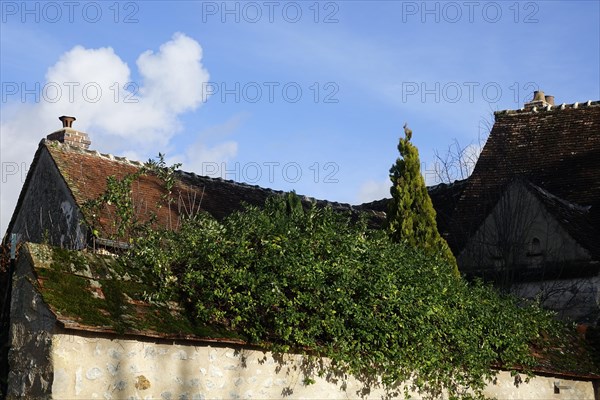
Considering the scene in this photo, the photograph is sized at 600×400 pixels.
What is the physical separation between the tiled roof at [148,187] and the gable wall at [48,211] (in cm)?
27

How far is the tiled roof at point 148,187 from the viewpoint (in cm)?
1781

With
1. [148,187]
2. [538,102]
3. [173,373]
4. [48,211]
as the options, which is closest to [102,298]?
[173,373]

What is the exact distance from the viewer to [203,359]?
7746mm

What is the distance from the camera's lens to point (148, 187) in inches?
742

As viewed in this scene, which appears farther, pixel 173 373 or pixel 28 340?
pixel 173 373

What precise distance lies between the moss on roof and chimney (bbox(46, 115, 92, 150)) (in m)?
13.5

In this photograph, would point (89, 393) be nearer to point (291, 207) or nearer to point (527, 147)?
point (291, 207)

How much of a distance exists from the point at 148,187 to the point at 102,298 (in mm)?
11549

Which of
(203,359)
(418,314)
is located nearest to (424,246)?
(418,314)

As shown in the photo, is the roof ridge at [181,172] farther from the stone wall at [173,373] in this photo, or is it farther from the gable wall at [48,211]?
the stone wall at [173,373]

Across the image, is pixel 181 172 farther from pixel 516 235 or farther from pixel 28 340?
pixel 28 340

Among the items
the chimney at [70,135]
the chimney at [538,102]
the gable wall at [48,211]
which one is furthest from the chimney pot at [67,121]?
the chimney at [538,102]

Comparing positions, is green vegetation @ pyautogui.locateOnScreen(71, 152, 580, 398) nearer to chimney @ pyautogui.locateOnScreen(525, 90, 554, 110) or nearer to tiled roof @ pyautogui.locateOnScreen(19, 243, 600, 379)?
tiled roof @ pyautogui.locateOnScreen(19, 243, 600, 379)

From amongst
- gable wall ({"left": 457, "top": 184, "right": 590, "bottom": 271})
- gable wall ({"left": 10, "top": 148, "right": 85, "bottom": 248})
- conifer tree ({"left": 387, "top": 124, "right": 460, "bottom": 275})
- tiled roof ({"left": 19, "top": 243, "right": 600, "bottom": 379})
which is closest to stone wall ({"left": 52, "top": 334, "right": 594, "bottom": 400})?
tiled roof ({"left": 19, "top": 243, "right": 600, "bottom": 379})
